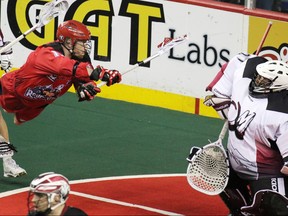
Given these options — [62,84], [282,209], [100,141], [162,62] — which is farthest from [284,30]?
[282,209]

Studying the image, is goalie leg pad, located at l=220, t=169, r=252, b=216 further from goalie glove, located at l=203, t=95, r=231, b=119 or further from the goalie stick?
goalie glove, located at l=203, t=95, r=231, b=119

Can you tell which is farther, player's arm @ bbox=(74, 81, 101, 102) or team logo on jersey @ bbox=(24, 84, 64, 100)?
team logo on jersey @ bbox=(24, 84, 64, 100)

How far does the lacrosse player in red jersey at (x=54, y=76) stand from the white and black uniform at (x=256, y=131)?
1.15 metres

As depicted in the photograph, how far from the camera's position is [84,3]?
42.7ft

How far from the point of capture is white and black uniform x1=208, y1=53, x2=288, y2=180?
8586 mm

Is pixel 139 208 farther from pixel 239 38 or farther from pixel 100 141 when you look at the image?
pixel 239 38

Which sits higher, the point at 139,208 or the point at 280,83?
the point at 280,83

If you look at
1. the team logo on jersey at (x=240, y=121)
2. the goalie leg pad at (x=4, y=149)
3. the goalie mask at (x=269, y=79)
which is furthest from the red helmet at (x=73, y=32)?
the goalie mask at (x=269, y=79)

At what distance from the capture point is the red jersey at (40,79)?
30.9 ft

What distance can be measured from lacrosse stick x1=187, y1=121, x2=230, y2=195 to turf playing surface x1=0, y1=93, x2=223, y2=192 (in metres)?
1.64

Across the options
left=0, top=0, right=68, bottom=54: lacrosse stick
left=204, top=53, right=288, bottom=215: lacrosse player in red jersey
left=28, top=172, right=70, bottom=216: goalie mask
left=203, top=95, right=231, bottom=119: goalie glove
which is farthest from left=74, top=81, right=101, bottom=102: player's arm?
left=28, top=172, right=70, bottom=216: goalie mask

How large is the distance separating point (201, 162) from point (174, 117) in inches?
Result: 140

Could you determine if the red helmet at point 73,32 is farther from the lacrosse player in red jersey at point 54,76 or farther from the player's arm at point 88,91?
the player's arm at point 88,91

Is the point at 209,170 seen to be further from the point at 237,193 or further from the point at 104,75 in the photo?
the point at 104,75
